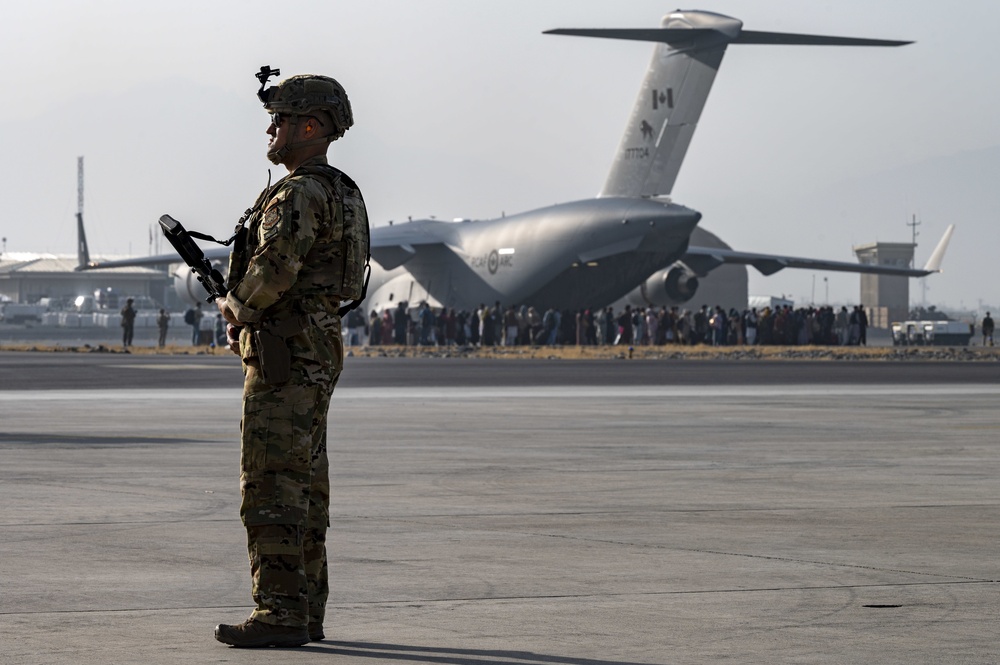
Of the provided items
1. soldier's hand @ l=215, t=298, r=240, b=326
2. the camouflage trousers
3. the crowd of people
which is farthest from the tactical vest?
the crowd of people

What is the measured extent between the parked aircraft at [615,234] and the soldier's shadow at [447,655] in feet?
144

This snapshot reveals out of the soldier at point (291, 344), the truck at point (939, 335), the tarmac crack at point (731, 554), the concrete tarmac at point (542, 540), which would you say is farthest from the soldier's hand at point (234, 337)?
the truck at point (939, 335)

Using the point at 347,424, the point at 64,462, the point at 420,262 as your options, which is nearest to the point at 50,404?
the point at 347,424

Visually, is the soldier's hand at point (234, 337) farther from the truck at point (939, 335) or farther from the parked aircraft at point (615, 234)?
the truck at point (939, 335)

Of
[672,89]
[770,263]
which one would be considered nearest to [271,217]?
[672,89]

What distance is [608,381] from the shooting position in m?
30.0

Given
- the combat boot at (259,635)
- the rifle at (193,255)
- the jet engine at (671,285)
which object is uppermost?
the jet engine at (671,285)

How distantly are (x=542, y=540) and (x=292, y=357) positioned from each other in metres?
2.85

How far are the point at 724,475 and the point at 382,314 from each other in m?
50.9

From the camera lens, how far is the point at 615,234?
49812mm

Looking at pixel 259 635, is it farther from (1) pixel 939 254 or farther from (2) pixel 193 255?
(1) pixel 939 254

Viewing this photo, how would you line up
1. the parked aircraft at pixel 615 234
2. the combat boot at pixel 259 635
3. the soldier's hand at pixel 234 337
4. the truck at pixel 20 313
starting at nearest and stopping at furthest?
the combat boot at pixel 259 635 → the soldier's hand at pixel 234 337 → the parked aircraft at pixel 615 234 → the truck at pixel 20 313

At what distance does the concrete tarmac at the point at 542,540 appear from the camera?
582 cm

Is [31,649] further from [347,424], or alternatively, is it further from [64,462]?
[347,424]
